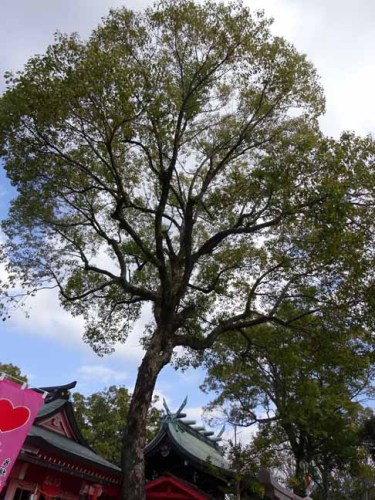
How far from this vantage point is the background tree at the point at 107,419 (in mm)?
27434

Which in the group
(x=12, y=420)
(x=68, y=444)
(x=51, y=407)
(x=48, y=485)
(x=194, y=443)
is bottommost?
(x=48, y=485)

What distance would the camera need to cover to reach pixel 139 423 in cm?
979

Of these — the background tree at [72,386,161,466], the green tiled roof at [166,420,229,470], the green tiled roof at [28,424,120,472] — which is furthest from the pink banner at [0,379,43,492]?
the background tree at [72,386,161,466]

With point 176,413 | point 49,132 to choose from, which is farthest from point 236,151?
point 176,413

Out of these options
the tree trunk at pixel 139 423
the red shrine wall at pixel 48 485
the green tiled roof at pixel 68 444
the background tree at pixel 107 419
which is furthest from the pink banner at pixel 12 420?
the background tree at pixel 107 419

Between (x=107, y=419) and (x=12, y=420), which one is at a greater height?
(x=107, y=419)

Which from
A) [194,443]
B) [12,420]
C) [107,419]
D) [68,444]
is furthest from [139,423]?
[107,419]

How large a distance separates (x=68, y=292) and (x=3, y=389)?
20.3 feet

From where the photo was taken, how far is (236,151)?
12.8m

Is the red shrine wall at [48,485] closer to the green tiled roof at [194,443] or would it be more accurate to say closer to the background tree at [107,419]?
the green tiled roof at [194,443]

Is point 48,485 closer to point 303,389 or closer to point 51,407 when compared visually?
point 51,407

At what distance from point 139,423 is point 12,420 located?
344 centimetres

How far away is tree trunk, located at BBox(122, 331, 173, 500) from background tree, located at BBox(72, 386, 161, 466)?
1726cm

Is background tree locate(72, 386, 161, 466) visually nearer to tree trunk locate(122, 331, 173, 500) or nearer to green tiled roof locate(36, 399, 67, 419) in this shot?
green tiled roof locate(36, 399, 67, 419)
